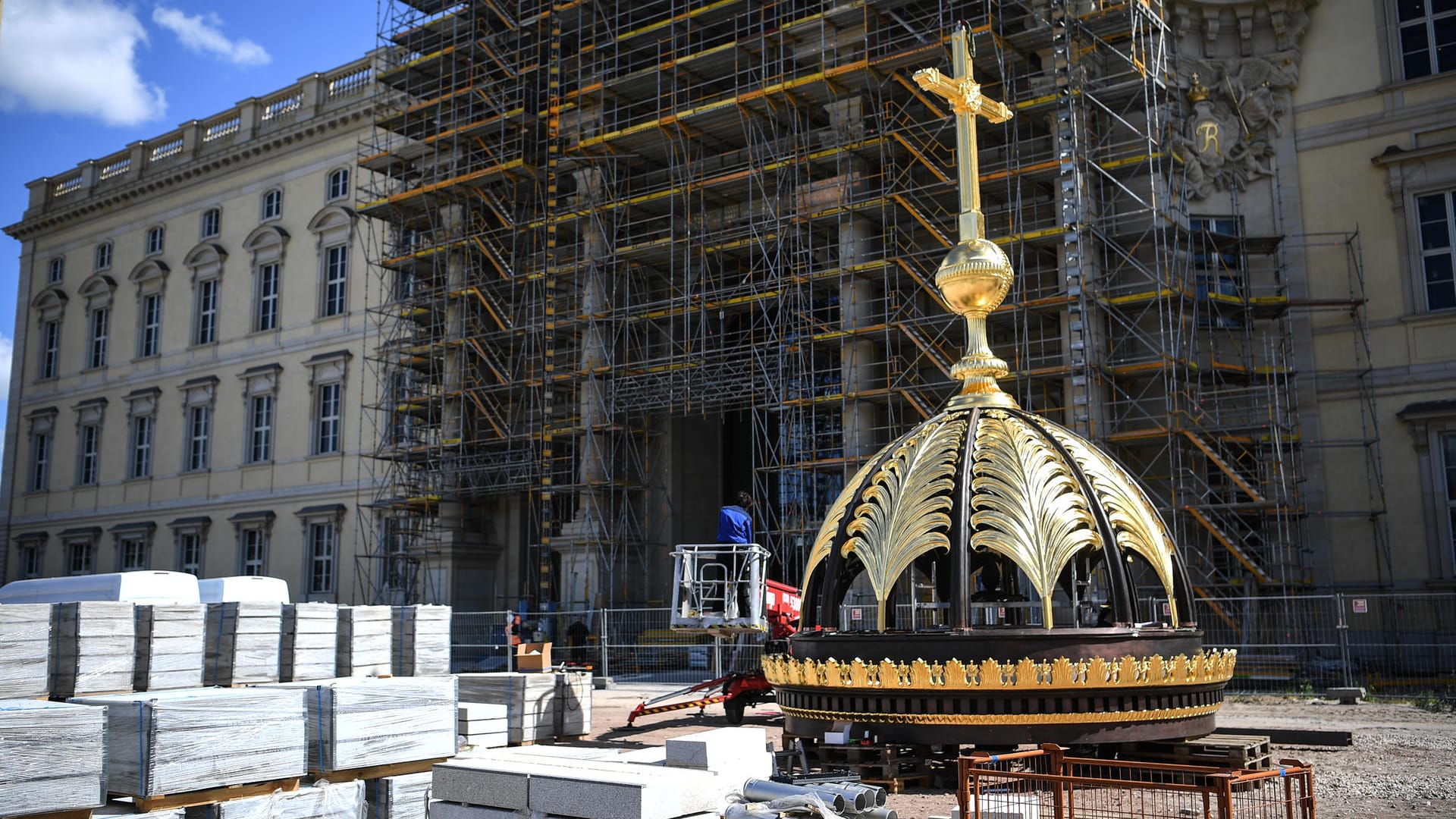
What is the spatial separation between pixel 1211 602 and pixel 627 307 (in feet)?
46.4

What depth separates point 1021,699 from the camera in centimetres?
820

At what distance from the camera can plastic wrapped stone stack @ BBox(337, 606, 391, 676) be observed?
13.0 meters

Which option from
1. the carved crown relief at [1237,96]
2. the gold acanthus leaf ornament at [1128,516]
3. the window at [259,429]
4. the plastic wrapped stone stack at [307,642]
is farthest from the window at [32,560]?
the gold acanthus leaf ornament at [1128,516]

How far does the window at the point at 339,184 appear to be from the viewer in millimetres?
38062

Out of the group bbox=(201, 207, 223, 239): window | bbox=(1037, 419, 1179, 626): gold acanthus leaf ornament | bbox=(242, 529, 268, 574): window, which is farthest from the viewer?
bbox=(201, 207, 223, 239): window

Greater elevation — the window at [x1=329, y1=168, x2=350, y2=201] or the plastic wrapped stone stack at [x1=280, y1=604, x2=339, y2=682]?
the window at [x1=329, y1=168, x2=350, y2=201]

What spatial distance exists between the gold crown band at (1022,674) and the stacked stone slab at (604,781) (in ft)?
3.04

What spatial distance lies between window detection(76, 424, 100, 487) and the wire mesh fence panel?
73.4ft

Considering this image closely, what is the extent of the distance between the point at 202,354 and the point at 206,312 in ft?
4.80

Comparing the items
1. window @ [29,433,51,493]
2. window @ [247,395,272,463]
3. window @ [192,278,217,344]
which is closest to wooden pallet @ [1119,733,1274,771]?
window @ [247,395,272,463]

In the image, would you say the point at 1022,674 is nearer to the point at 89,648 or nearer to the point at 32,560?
the point at 89,648

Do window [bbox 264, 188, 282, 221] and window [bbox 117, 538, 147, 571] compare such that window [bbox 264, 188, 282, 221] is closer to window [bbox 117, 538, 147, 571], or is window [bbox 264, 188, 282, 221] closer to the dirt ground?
window [bbox 117, 538, 147, 571]

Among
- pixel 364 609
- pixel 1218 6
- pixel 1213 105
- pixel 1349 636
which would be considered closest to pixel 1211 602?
pixel 1349 636

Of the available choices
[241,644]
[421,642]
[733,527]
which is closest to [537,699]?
[421,642]
